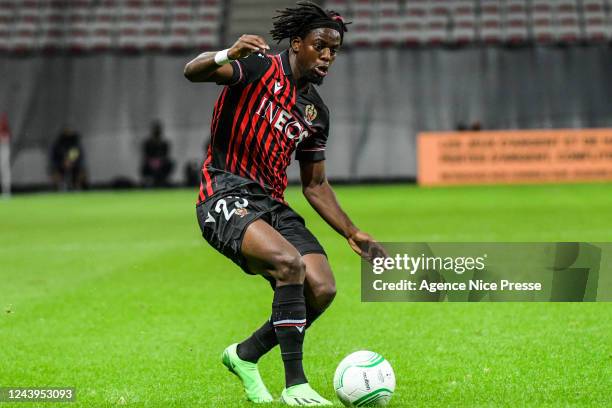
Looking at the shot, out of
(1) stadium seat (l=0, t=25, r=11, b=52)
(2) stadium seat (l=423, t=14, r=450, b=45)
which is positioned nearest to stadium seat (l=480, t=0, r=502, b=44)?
(2) stadium seat (l=423, t=14, r=450, b=45)

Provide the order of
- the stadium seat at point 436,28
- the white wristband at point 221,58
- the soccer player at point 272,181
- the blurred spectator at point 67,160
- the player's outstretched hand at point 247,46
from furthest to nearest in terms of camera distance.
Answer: the stadium seat at point 436,28, the blurred spectator at point 67,160, the soccer player at point 272,181, the white wristband at point 221,58, the player's outstretched hand at point 247,46

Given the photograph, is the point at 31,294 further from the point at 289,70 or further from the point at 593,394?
the point at 593,394

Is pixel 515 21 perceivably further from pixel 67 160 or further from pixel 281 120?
pixel 281 120

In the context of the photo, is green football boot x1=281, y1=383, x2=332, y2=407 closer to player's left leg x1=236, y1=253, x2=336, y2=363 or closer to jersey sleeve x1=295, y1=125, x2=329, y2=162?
player's left leg x1=236, y1=253, x2=336, y2=363

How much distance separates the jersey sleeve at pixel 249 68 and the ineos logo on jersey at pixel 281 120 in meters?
0.14

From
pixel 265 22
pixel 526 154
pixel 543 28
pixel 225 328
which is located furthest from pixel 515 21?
pixel 225 328

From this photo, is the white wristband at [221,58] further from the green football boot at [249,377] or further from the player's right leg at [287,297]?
the green football boot at [249,377]

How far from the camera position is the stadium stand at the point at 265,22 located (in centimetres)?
3025

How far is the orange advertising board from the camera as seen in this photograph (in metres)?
25.9

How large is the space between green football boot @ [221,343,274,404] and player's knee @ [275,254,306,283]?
0.62 metres

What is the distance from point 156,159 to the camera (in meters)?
Answer: 28.8
